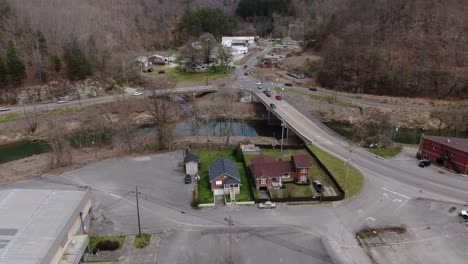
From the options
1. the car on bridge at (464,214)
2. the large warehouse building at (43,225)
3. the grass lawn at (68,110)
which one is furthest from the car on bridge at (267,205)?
the grass lawn at (68,110)

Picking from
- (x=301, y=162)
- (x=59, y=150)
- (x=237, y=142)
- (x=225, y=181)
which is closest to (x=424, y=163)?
(x=301, y=162)

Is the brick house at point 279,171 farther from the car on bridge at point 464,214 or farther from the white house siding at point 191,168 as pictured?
the car on bridge at point 464,214

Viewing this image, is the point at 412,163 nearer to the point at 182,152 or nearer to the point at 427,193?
the point at 427,193

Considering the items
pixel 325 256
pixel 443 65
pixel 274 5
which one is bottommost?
pixel 325 256

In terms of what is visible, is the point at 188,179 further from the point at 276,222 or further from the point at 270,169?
the point at 276,222

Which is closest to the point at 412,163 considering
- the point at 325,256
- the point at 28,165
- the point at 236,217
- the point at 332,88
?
the point at 325,256
